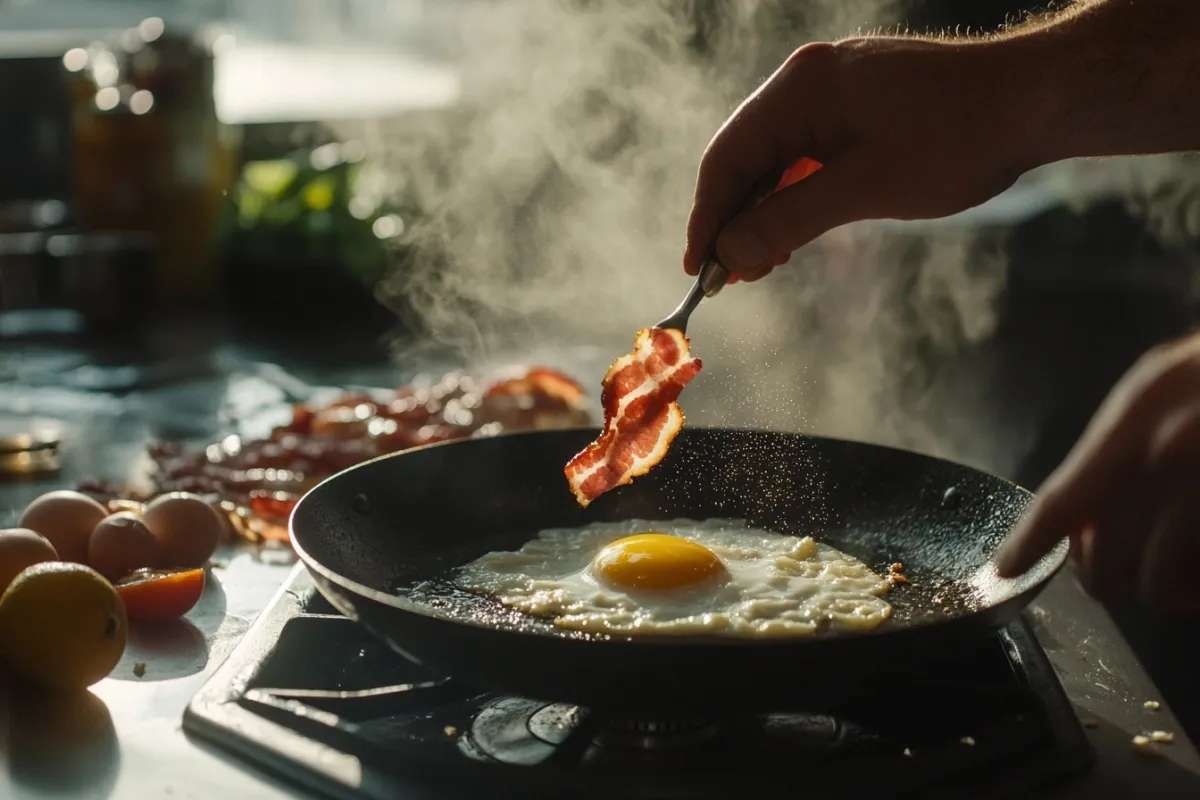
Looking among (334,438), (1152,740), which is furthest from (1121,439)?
(334,438)

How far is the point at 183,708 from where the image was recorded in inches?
63.4

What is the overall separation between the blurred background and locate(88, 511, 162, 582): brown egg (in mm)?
1491

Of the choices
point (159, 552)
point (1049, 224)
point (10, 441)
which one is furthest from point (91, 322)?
point (1049, 224)

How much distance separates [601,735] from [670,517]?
86 centimetres

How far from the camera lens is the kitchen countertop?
1.43m

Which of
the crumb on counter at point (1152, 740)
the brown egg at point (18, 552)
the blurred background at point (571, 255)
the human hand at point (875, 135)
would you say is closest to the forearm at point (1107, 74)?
the human hand at point (875, 135)

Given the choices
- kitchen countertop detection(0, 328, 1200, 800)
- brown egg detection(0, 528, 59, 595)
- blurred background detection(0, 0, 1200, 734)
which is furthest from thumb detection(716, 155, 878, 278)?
blurred background detection(0, 0, 1200, 734)

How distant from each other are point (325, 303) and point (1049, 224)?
8.38 feet

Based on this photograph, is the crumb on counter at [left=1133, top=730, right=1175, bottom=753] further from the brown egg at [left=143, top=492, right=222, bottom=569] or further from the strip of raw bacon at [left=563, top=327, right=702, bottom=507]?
the brown egg at [left=143, top=492, right=222, bottom=569]

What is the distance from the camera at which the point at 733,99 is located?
15.8ft

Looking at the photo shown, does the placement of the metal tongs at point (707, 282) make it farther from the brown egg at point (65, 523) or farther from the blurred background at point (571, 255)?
the blurred background at point (571, 255)

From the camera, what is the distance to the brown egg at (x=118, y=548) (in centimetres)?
200

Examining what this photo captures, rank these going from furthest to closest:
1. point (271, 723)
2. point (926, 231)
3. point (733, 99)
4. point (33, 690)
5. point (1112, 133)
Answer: point (733, 99) < point (926, 231) < point (1112, 133) < point (33, 690) < point (271, 723)

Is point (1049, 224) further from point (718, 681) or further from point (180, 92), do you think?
point (718, 681)
